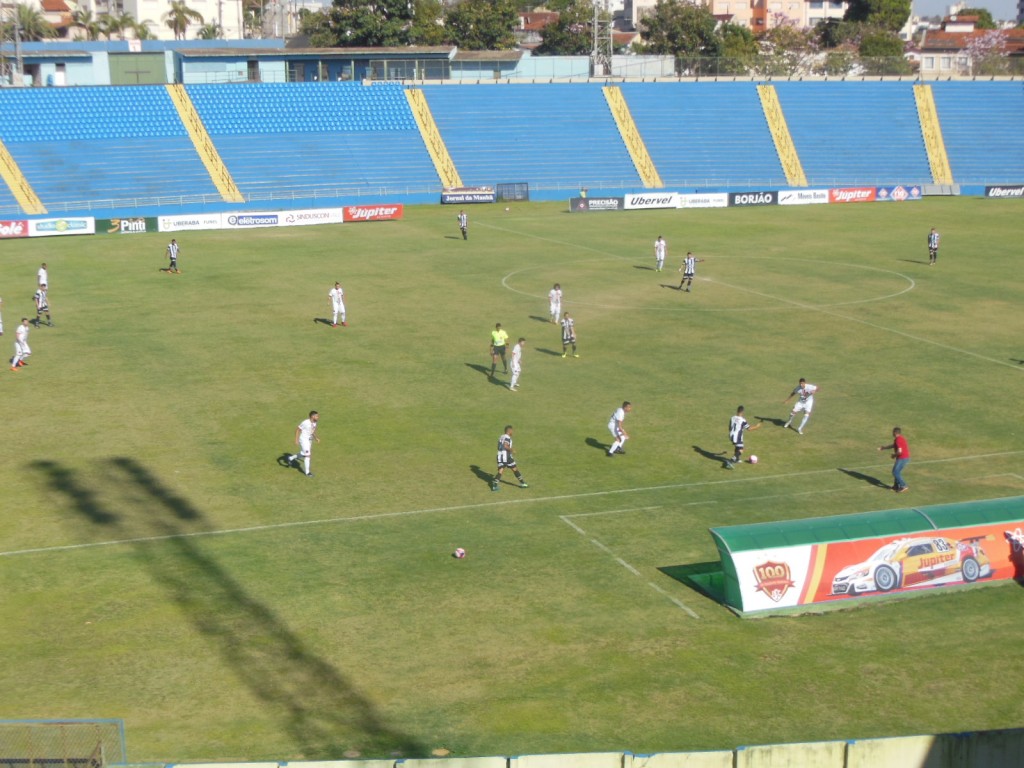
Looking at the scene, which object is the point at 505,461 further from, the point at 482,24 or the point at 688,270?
the point at 482,24

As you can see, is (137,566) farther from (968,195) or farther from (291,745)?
(968,195)

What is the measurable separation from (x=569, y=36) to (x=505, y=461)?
12555 cm

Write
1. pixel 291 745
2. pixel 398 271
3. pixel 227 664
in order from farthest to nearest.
Result: 1. pixel 398 271
2. pixel 227 664
3. pixel 291 745

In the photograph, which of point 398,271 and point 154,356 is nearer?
point 154,356

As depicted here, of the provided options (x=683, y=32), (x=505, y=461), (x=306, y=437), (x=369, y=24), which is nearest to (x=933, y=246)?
(x=505, y=461)

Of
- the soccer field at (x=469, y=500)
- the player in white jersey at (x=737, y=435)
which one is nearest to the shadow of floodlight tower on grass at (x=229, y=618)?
the soccer field at (x=469, y=500)

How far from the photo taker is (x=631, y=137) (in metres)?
85.5

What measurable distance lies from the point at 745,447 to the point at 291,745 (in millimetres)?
17078

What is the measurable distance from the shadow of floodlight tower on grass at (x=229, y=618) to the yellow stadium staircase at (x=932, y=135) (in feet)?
234

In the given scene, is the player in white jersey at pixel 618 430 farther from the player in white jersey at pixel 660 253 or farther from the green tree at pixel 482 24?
the green tree at pixel 482 24

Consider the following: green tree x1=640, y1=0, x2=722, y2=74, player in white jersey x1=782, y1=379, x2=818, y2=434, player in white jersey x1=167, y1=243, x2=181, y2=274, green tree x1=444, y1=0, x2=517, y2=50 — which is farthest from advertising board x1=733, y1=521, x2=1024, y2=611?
green tree x1=640, y1=0, x2=722, y2=74

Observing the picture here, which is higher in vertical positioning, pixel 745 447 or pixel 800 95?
pixel 800 95

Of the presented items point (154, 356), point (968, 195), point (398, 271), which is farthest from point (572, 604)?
point (968, 195)

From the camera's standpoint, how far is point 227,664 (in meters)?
19.2
